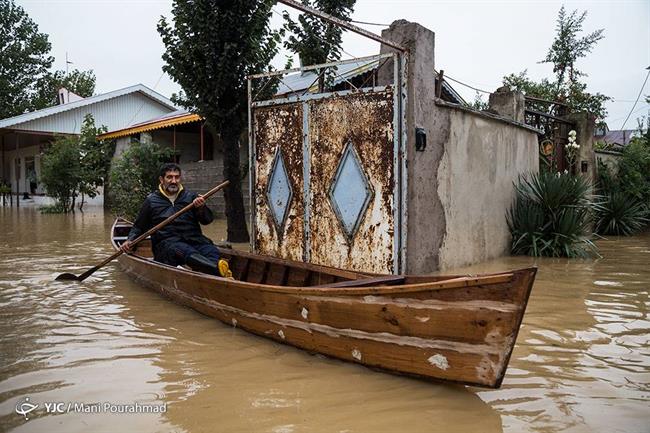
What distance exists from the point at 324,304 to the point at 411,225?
283cm

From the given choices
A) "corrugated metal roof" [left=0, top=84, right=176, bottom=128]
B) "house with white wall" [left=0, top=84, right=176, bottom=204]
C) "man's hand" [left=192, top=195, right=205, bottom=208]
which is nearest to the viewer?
"man's hand" [left=192, top=195, right=205, bottom=208]

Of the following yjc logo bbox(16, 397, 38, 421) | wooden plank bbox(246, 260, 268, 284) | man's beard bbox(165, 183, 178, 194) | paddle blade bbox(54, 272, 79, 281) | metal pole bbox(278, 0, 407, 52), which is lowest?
yjc logo bbox(16, 397, 38, 421)

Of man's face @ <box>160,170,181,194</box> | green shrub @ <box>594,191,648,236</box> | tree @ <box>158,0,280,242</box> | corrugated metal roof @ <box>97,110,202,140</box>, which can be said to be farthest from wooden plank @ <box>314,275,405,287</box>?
corrugated metal roof @ <box>97,110,202,140</box>

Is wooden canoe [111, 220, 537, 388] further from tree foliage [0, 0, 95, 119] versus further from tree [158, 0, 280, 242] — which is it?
tree foliage [0, 0, 95, 119]

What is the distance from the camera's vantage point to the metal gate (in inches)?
243

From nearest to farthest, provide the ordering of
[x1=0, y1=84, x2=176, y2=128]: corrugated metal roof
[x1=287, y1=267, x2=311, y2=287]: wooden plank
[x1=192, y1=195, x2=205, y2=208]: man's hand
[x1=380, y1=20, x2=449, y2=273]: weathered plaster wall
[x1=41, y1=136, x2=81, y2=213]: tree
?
[x1=287, y1=267, x2=311, y2=287]: wooden plank, [x1=192, y1=195, x2=205, y2=208]: man's hand, [x1=380, y1=20, x2=449, y2=273]: weathered plaster wall, [x1=41, y1=136, x2=81, y2=213]: tree, [x1=0, y1=84, x2=176, y2=128]: corrugated metal roof

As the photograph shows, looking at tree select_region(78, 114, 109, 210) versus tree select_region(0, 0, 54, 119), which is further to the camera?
tree select_region(0, 0, 54, 119)

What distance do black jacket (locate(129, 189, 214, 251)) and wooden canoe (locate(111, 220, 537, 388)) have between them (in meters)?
1.47

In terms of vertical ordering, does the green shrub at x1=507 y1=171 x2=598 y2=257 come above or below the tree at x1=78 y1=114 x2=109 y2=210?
below

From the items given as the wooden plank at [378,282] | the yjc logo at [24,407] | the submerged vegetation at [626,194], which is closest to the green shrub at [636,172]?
the submerged vegetation at [626,194]

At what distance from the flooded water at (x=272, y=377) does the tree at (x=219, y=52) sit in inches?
182

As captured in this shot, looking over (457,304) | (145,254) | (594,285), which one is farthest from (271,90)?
(457,304)

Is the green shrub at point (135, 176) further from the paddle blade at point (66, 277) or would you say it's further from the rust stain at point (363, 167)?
the rust stain at point (363, 167)

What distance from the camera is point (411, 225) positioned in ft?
20.3
